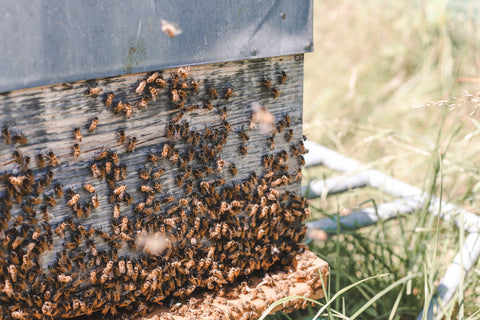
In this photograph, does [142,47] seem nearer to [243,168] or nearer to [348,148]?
[243,168]

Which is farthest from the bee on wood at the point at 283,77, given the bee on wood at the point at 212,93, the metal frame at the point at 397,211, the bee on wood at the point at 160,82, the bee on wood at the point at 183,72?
the metal frame at the point at 397,211

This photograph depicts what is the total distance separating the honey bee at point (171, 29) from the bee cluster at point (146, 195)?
18 centimetres

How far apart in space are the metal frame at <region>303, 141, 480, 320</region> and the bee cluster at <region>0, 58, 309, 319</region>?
923 mm

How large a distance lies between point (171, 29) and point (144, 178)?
66 cm

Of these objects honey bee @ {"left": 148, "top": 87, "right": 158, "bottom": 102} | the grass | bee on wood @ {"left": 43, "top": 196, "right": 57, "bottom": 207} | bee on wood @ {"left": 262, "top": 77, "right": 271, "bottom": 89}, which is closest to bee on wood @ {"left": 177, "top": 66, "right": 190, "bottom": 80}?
honey bee @ {"left": 148, "top": 87, "right": 158, "bottom": 102}

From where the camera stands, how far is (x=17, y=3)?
5.05 feet

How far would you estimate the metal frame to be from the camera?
278 cm

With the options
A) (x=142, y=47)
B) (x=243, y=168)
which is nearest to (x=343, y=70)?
(x=243, y=168)

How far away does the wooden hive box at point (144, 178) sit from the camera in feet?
5.80

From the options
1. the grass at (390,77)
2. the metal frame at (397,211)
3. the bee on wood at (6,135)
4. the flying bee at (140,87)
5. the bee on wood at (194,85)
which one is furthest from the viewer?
the grass at (390,77)

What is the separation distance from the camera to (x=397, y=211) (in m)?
3.21

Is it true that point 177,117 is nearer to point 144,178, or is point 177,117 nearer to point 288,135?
point 144,178

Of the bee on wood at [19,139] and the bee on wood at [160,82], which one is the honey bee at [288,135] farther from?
the bee on wood at [19,139]

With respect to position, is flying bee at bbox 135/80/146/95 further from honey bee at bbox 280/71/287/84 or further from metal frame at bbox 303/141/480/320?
metal frame at bbox 303/141/480/320
